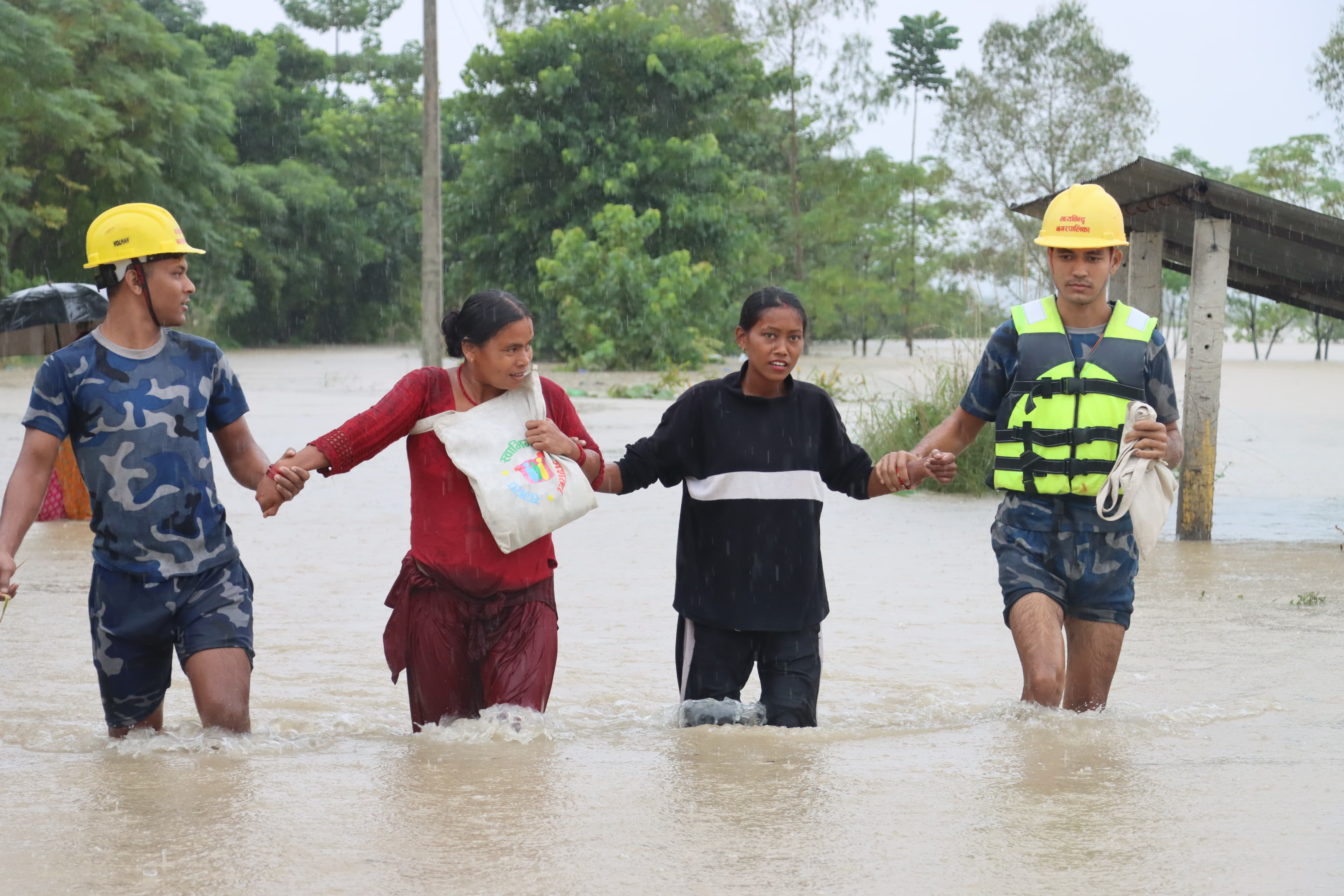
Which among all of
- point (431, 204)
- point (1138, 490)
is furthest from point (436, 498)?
point (431, 204)

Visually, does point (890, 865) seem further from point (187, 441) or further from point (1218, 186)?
point (1218, 186)

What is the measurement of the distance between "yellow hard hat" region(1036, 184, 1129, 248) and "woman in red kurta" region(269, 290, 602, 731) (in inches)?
67.8

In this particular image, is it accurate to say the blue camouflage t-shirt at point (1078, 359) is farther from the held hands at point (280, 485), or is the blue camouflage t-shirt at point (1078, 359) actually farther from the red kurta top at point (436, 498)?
the held hands at point (280, 485)

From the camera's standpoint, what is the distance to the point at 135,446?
436 centimetres

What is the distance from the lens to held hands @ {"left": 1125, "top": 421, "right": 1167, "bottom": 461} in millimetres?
4539

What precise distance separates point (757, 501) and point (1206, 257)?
22.6 ft

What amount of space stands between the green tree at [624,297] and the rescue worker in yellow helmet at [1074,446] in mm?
27149

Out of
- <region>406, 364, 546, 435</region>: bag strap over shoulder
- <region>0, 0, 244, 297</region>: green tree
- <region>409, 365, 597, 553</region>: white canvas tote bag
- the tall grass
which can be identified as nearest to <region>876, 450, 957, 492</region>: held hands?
<region>409, 365, 597, 553</region>: white canvas tote bag

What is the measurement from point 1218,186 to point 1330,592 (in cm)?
283

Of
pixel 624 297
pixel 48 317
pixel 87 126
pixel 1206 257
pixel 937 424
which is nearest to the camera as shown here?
pixel 1206 257

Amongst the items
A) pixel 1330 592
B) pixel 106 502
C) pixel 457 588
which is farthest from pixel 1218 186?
pixel 106 502

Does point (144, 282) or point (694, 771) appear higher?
point (144, 282)

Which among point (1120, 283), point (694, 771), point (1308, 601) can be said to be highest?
point (1120, 283)

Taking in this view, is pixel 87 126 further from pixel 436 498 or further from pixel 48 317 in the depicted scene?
pixel 436 498
